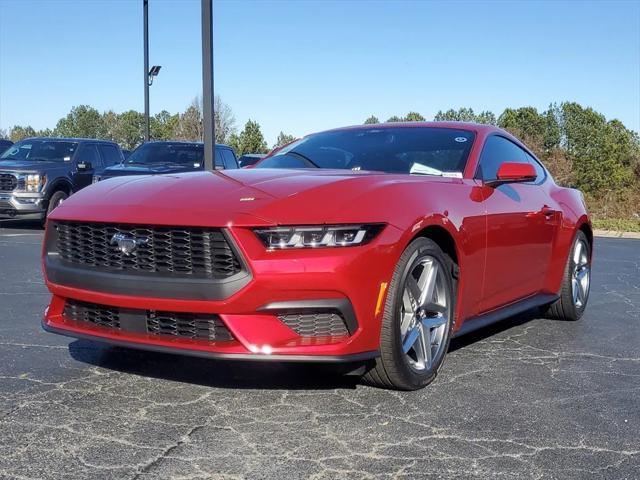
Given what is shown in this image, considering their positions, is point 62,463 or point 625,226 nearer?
point 62,463

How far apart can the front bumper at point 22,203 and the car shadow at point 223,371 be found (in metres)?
10.2

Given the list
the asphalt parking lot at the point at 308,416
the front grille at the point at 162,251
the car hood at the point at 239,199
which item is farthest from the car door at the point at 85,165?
the front grille at the point at 162,251

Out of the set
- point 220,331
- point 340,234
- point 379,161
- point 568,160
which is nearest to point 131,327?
point 220,331

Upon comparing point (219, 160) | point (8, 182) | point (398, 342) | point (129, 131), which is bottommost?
point (398, 342)

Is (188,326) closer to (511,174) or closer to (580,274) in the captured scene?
(511,174)

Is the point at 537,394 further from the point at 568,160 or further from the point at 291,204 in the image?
the point at 568,160

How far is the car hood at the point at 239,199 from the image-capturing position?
3467 mm

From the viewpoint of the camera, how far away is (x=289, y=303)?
3391 millimetres

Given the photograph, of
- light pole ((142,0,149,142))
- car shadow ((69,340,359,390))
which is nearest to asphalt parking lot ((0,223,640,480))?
car shadow ((69,340,359,390))

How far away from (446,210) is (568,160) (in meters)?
43.8

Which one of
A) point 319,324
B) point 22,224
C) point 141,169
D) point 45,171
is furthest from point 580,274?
point 22,224

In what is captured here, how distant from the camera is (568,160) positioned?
45312 millimetres

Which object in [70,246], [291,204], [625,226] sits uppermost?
[291,204]

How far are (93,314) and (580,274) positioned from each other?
162 inches
